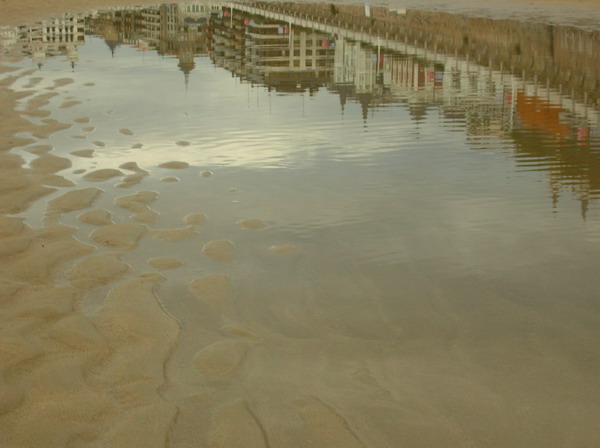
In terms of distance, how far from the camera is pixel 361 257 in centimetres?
718

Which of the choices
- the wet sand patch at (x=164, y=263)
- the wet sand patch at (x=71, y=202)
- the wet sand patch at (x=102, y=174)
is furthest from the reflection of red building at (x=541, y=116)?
the wet sand patch at (x=164, y=263)

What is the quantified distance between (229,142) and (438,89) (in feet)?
28.2

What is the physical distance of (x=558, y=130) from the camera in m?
14.2

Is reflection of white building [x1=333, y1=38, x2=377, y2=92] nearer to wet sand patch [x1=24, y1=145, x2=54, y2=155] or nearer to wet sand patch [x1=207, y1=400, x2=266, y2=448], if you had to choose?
wet sand patch [x1=24, y1=145, x2=54, y2=155]

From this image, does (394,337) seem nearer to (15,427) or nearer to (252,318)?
(252,318)

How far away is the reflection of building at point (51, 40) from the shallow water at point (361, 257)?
11.8 metres

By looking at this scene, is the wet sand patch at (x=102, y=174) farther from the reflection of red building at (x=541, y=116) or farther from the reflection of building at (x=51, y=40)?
the reflection of building at (x=51, y=40)

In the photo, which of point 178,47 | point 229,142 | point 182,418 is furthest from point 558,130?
point 178,47

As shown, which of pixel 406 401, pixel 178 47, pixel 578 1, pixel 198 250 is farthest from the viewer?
pixel 578 1

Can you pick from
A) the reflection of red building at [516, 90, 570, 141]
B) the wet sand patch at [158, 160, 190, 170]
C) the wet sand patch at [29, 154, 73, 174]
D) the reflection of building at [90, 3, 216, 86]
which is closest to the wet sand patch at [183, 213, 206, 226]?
the wet sand patch at [158, 160, 190, 170]

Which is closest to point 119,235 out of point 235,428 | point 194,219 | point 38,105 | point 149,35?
Result: point 194,219

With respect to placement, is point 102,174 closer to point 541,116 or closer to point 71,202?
point 71,202

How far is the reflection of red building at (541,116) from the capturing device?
14227mm

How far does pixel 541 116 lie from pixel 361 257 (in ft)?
A: 33.3
